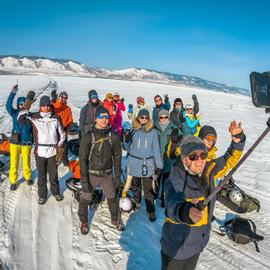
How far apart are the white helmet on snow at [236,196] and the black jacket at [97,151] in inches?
106

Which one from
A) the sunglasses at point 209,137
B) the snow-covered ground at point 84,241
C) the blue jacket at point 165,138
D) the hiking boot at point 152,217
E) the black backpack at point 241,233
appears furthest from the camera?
the blue jacket at point 165,138

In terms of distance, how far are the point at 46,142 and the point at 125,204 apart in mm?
1914

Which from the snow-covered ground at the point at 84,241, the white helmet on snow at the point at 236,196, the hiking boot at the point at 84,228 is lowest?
the snow-covered ground at the point at 84,241

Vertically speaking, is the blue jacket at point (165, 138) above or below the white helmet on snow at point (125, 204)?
above

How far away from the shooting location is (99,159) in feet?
14.7

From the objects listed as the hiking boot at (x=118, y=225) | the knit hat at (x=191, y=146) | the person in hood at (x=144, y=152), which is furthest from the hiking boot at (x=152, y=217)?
the knit hat at (x=191, y=146)

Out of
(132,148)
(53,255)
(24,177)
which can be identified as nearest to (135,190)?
(132,148)

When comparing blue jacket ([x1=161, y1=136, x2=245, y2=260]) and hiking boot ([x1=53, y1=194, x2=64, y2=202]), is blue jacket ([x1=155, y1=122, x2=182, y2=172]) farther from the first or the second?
blue jacket ([x1=161, y1=136, x2=245, y2=260])

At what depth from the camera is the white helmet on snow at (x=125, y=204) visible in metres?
5.40

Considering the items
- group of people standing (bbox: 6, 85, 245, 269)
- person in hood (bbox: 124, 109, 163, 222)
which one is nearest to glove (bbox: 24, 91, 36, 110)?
group of people standing (bbox: 6, 85, 245, 269)

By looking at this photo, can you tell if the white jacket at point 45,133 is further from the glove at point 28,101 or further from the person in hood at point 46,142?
the glove at point 28,101

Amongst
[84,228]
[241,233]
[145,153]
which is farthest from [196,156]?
[84,228]

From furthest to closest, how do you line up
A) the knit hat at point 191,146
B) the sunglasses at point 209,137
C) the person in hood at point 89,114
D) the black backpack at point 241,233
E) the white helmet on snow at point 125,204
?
the person in hood at point 89,114 → the white helmet on snow at point 125,204 → the black backpack at point 241,233 → the sunglasses at point 209,137 → the knit hat at point 191,146

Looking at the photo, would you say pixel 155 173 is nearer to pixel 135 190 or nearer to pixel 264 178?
pixel 135 190
